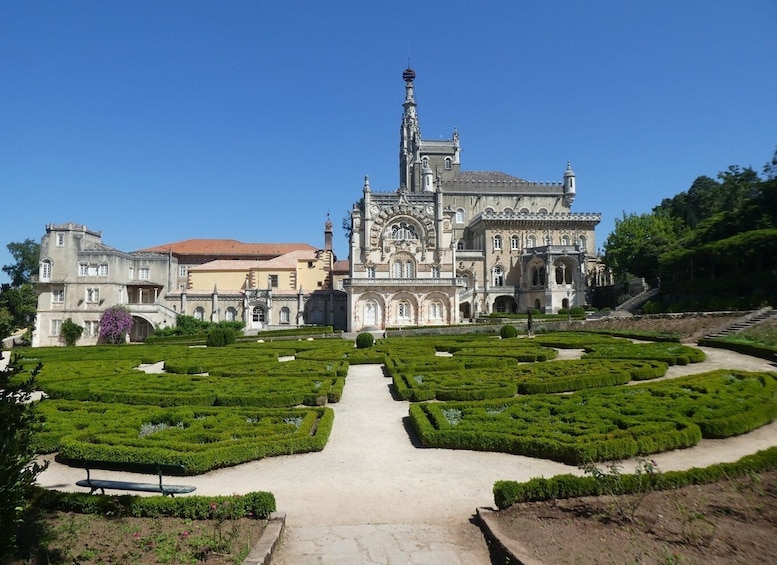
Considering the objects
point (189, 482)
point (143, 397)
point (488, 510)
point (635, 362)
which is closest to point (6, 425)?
point (189, 482)

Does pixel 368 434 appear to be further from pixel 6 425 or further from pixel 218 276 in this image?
pixel 218 276

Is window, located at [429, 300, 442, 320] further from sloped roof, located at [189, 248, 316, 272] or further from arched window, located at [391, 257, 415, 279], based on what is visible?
sloped roof, located at [189, 248, 316, 272]

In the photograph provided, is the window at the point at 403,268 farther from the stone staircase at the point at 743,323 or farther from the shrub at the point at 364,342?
the stone staircase at the point at 743,323

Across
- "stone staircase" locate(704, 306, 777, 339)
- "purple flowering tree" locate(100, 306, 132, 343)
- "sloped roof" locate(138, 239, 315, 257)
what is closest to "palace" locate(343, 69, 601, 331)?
"sloped roof" locate(138, 239, 315, 257)

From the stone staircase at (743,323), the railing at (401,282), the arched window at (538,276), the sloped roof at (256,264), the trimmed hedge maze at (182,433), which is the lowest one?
the trimmed hedge maze at (182,433)

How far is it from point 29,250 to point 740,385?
82.3 m

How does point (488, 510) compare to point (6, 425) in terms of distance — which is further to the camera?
point (488, 510)

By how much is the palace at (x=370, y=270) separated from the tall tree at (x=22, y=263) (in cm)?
2421

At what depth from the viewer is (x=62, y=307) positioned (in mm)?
48031

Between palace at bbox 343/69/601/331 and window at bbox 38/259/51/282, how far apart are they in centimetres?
2848

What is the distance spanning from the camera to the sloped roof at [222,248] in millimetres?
58188

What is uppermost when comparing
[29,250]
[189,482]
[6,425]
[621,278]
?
[29,250]

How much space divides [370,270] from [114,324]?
2443 centimetres

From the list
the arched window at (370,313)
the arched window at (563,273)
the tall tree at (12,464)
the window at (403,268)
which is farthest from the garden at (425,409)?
the arched window at (563,273)
